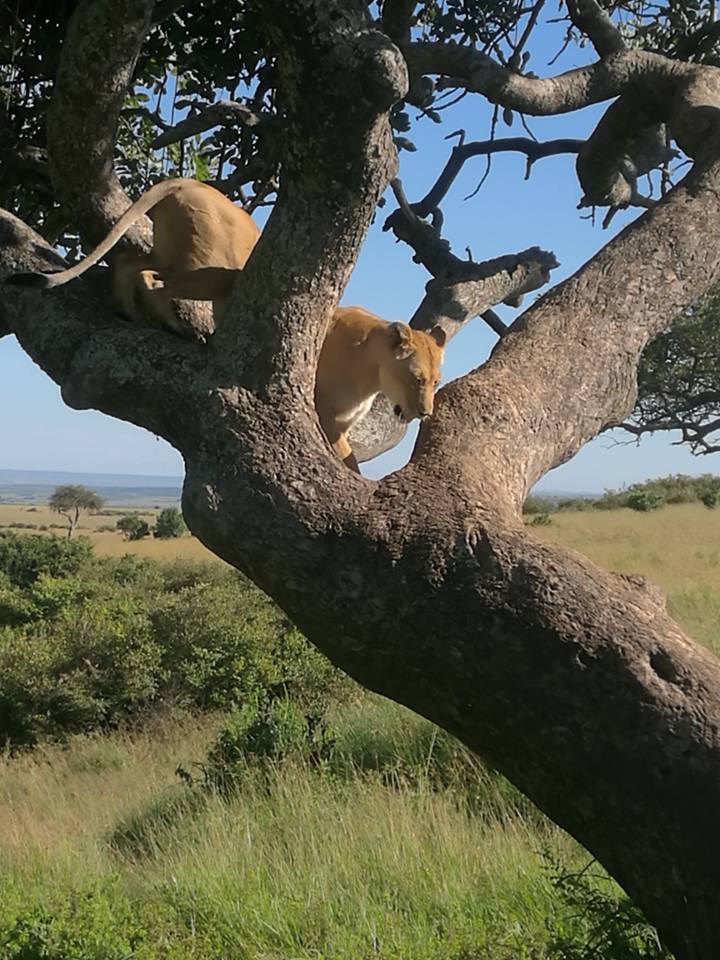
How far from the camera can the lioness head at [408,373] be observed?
4.83 m

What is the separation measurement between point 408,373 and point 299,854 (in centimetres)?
343

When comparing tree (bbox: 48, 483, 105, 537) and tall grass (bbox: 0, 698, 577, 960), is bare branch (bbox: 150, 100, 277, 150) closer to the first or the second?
tall grass (bbox: 0, 698, 577, 960)

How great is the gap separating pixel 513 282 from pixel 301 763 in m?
5.42

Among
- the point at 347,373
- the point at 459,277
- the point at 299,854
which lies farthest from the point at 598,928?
the point at 459,277

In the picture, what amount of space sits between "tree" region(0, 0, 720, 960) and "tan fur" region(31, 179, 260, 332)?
13 cm

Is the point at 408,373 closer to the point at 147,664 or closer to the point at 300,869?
the point at 300,869

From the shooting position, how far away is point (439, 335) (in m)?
5.36

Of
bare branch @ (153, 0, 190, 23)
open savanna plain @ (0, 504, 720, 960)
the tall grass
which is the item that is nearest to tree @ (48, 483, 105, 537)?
open savanna plain @ (0, 504, 720, 960)

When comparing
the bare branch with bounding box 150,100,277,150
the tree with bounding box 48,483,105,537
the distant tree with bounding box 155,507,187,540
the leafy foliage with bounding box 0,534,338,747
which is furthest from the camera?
the tree with bounding box 48,483,105,537

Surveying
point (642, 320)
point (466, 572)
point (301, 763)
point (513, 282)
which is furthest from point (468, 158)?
point (301, 763)

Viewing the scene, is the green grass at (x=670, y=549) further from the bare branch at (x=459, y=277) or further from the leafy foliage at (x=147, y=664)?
the bare branch at (x=459, y=277)

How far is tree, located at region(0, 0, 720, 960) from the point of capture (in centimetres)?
246

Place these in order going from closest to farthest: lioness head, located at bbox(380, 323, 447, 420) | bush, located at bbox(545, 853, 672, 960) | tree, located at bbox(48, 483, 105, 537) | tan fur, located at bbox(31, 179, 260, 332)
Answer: bush, located at bbox(545, 853, 672, 960) → tan fur, located at bbox(31, 179, 260, 332) → lioness head, located at bbox(380, 323, 447, 420) → tree, located at bbox(48, 483, 105, 537)

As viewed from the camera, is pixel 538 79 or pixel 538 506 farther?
pixel 538 506
